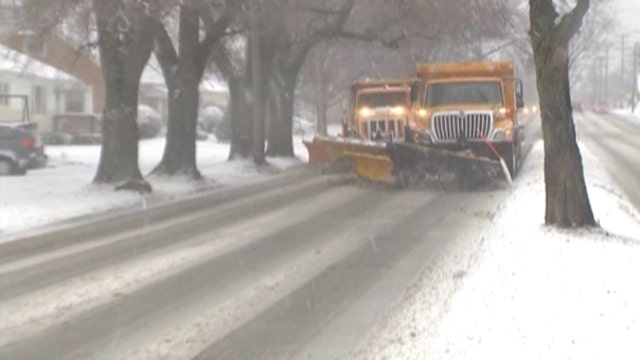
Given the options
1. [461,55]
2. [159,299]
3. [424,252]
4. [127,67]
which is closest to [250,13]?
[127,67]

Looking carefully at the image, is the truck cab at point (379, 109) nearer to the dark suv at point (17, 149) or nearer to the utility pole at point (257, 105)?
the utility pole at point (257, 105)

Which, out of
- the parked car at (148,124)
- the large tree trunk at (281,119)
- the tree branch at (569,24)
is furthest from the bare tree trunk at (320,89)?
the tree branch at (569,24)

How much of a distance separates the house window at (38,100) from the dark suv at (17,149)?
88.5 ft

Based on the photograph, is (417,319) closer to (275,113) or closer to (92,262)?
(92,262)

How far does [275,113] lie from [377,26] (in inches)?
273

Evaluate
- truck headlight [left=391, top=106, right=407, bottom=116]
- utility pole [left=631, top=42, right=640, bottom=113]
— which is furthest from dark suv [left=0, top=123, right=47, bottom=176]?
utility pole [left=631, top=42, right=640, bottom=113]

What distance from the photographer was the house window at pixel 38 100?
57781 millimetres

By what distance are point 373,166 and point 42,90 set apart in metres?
37.4

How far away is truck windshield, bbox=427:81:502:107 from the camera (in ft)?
87.6

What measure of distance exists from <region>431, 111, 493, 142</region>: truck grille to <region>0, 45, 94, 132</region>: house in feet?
92.0

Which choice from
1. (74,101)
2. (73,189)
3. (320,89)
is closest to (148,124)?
(74,101)

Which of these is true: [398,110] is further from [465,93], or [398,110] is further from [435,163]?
[435,163]

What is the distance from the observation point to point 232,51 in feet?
131

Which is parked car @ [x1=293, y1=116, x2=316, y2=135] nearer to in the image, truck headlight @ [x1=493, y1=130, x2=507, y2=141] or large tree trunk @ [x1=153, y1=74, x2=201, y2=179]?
large tree trunk @ [x1=153, y1=74, x2=201, y2=179]
